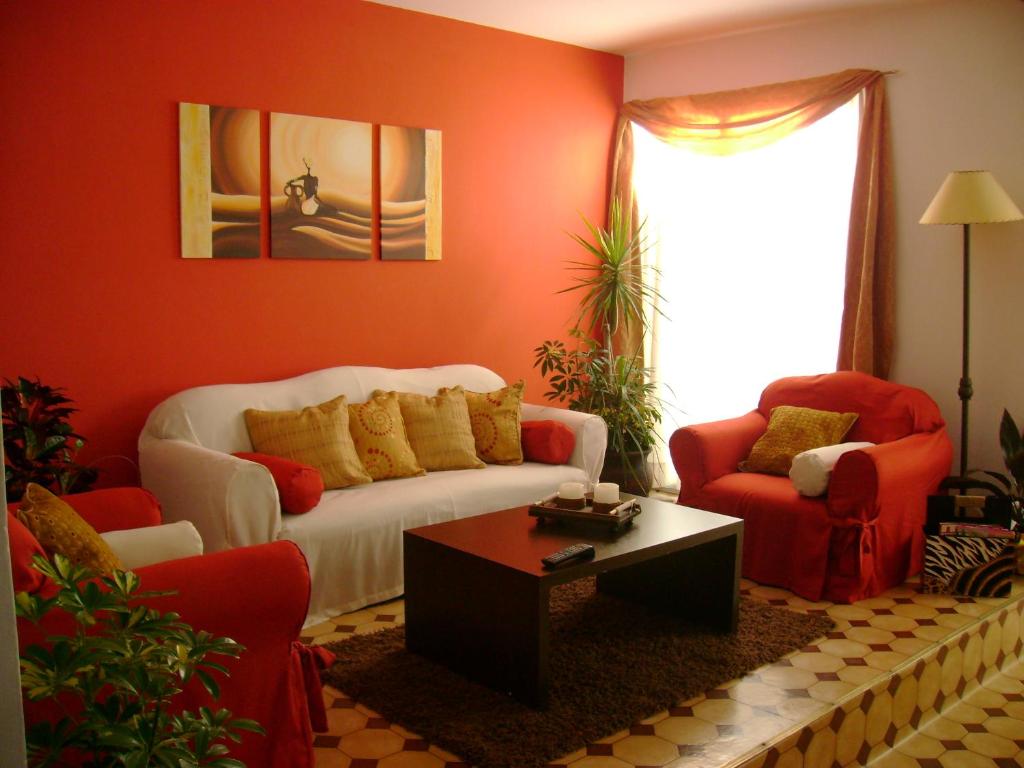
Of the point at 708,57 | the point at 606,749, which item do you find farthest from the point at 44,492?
the point at 708,57

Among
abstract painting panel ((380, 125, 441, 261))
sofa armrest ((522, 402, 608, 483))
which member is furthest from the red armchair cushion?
abstract painting panel ((380, 125, 441, 261))

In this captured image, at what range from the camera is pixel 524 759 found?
274 cm

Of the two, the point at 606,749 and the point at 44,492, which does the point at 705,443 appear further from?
the point at 44,492

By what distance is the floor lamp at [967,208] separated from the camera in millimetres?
4363

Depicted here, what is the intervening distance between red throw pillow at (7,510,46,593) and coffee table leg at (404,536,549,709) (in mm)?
1372

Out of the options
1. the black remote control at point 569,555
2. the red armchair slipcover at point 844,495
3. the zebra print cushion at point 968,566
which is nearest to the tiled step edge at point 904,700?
the zebra print cushion at point 968,566

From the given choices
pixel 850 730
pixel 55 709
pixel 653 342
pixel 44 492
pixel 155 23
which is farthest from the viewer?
pixel 653 342

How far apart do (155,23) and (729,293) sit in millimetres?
3344

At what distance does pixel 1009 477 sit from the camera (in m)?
4.66

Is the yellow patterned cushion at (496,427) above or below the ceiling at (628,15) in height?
below

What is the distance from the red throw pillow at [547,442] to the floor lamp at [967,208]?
182 centimetres

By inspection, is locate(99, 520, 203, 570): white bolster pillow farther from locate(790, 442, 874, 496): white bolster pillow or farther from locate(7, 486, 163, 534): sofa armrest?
locate(790, 442, 874, 496): white bolster pillow

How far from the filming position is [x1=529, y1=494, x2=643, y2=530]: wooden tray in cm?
352

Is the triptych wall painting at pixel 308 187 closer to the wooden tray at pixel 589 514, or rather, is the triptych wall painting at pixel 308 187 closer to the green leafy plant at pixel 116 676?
the wooden tray at pixel 589 514
